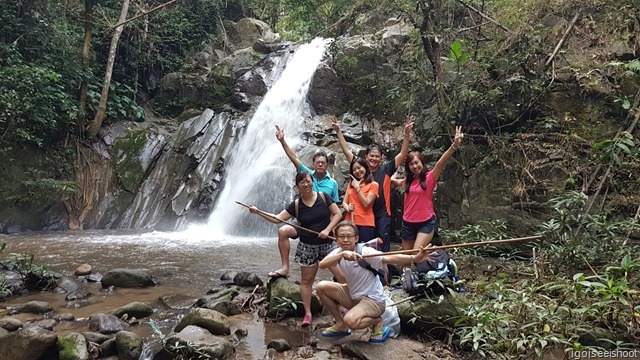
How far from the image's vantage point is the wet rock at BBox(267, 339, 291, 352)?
3295 mm

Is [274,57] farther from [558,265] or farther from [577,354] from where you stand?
[577,354]

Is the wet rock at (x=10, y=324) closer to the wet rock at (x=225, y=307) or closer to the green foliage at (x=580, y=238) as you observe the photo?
the wet rock at (x=225, y=307)

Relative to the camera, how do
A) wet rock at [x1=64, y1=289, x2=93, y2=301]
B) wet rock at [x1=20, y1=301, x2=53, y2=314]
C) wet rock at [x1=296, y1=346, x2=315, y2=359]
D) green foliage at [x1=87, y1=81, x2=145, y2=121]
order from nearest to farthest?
wet rock at [x1=296, y1=346, x2=315, y2=359], wet rock at [x1=20, y1=301, x2=53, y2=314], wet rock at [x1=64, y1=289, x2=93, y2=301], green foliage at [x1=87, y1=81, x2=145, y2=121]

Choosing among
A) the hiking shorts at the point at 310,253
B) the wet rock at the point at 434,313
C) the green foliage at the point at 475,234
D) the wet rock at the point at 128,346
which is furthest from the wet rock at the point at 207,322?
the green foliage at the point at 475,234

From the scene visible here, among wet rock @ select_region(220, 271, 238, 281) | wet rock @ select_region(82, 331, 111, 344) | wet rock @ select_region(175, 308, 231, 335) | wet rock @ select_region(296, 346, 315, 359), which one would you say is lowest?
wet rock @ select_region(220, 271, 238, 281)

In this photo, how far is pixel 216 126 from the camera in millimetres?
12805

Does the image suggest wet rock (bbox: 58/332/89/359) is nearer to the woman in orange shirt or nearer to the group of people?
the group of people

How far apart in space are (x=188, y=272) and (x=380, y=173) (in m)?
3.51

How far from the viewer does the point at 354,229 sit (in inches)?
123

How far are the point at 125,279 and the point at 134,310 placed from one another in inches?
51.7

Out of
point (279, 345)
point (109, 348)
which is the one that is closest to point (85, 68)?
point (109, 348)

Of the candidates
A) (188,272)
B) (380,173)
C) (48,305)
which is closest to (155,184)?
(188,272)

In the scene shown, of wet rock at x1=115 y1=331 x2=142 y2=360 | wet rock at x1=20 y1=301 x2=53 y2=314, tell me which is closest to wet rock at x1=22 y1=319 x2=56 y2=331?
wet rock at x1=20 y1=301 x2=53 y2=314

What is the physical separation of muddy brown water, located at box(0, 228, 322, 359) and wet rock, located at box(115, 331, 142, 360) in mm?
127
